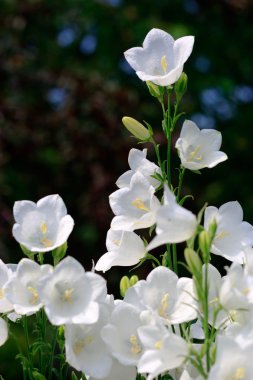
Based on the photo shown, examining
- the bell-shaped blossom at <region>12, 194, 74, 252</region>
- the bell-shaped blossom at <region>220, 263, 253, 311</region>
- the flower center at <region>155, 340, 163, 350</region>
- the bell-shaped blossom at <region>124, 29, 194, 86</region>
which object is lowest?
the bell-shaped blossom at <region>12, 194, 74, 252</region>

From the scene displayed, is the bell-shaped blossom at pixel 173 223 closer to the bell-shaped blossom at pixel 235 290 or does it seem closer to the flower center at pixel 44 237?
the bell-shaped blossom at pixel 235 290

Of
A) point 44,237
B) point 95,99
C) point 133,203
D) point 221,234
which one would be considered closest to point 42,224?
point 44,237

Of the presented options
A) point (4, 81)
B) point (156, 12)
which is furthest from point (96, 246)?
point (156, 12)

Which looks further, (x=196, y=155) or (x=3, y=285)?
(x=196, y=155)

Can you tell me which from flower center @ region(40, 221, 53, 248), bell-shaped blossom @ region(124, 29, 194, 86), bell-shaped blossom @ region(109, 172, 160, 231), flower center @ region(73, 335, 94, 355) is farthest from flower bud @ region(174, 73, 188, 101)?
flower center @ region(73, 335, 94, 355)

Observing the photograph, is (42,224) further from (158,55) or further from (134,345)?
(158,55)

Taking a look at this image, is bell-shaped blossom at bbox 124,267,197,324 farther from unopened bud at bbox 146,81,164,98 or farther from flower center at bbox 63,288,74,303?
unopened bud at bbox 146,81,164,98
